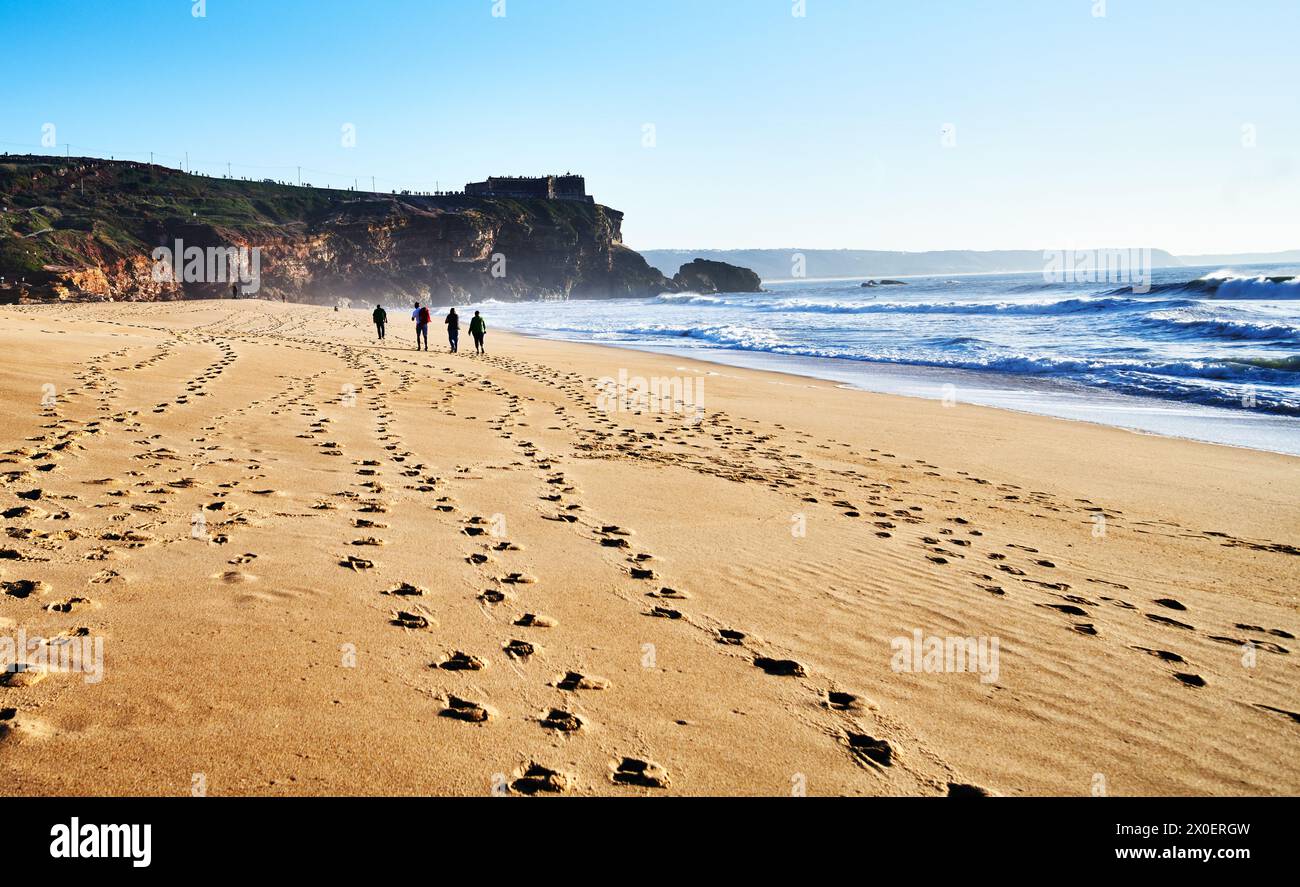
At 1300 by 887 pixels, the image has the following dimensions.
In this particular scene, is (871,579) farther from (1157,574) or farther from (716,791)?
(716,791)

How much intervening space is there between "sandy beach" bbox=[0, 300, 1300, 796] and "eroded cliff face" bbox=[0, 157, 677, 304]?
62.3m

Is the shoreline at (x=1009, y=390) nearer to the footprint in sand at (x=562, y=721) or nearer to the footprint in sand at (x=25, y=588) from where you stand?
the footprint in sand at (x=562, y=721)

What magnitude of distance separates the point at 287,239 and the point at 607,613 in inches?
3992

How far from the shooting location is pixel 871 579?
6016 millimetres

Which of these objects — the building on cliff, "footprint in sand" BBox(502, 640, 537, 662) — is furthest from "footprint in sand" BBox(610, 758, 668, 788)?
the building on cliff

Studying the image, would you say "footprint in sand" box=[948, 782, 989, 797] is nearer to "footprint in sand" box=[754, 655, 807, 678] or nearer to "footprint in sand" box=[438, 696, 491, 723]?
"footprint in sand" box=[754, 655, 807, 678]

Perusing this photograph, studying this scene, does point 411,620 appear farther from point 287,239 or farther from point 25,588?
point 287,239

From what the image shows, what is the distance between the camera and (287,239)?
91.6 metres

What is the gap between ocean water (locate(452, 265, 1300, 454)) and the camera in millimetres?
16828

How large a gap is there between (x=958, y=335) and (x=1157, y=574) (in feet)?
97.4

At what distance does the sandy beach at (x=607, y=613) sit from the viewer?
3271mm

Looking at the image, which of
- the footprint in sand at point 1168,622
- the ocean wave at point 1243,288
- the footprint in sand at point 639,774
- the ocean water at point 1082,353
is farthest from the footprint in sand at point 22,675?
the ocean wave at point 1243,288
